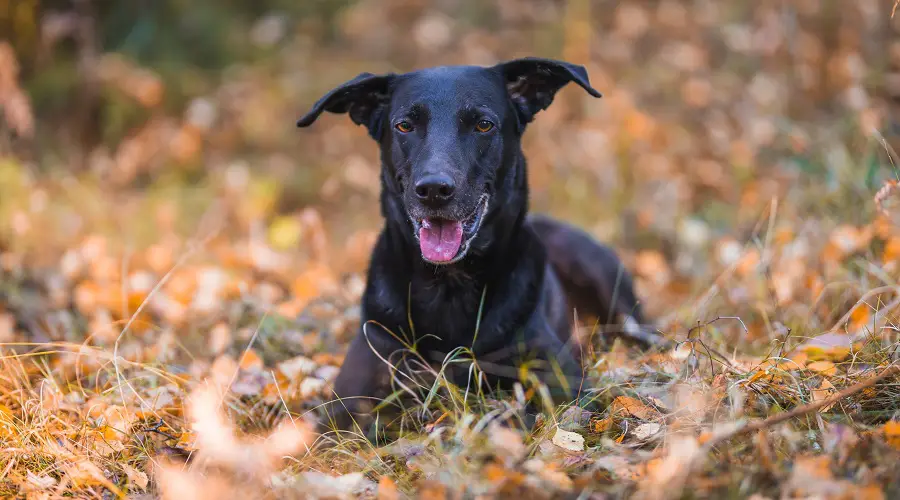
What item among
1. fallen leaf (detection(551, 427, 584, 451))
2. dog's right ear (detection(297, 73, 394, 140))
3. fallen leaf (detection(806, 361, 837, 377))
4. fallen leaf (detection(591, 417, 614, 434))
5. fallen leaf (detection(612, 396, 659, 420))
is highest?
dog's right ear (detection(297, 73, 394, 140))

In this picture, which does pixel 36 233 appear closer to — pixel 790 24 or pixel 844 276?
pixel 844 276

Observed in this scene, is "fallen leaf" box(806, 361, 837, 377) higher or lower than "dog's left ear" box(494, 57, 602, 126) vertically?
lower

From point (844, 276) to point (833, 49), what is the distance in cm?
496

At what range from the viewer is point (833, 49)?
761 cm

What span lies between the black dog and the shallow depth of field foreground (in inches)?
8.1

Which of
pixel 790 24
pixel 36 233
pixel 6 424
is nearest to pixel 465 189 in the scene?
pixel 6 424

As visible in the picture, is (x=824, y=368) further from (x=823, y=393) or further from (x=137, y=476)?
(x=137, y=476)

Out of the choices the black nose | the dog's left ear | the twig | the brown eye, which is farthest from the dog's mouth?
the twig

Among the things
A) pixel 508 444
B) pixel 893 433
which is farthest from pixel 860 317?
pixel 508 444

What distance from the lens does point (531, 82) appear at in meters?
3.21

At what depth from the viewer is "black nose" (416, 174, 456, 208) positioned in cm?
262

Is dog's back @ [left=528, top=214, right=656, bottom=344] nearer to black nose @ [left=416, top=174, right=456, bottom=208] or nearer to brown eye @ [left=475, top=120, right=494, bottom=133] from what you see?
brown eye @ [left=475, top=120, right=494, bottom=133]

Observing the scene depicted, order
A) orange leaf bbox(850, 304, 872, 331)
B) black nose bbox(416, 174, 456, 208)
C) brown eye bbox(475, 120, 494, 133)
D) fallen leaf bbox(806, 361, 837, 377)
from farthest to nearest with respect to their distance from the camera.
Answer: orange leaf bbox(850, 304, 872, 331) → brown eye bbox(475, 120, 494, 133) → black nose bbox(416, 174, 456, 208) → fallen leaf bbox(806, 361, 837, 377)

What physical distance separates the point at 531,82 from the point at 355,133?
5.13 meters
